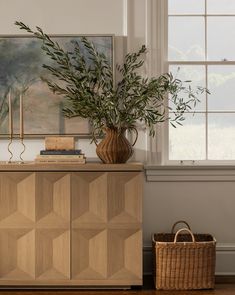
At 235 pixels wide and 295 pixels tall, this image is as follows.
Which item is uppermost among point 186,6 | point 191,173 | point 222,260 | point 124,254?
point 186,6

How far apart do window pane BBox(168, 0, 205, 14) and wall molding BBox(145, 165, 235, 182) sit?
129 cm

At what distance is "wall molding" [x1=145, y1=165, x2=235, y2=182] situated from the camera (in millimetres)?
4586

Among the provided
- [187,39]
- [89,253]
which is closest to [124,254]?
[89,253]

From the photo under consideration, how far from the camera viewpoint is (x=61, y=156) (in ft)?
13.9

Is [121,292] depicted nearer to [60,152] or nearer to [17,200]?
[17,200]

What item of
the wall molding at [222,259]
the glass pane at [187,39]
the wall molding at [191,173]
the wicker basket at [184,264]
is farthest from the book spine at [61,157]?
the glass pane at [187,39]

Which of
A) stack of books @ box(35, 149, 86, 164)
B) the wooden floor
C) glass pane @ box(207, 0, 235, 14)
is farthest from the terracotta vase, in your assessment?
glass pane @ box(207, 0, 235, 14)

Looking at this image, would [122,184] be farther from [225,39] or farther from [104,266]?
[225,39]

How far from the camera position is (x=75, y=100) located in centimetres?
434

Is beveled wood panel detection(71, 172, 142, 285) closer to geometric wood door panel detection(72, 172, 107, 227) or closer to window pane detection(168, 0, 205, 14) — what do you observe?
geometric wood door panel detection(72, 172, 107, 227)

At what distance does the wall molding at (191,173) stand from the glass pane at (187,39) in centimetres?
92

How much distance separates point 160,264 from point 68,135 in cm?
126

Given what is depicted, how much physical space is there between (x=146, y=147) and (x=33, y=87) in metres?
1.04

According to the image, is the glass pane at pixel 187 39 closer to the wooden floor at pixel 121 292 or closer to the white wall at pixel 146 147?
the white wall at pixel 146 147
